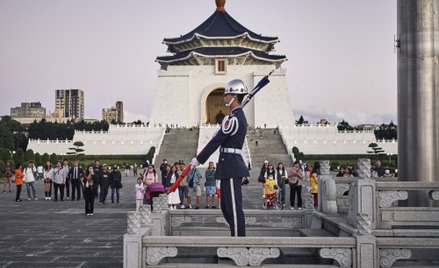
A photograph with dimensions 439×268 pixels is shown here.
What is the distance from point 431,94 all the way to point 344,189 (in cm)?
169

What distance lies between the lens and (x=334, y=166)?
32.2m

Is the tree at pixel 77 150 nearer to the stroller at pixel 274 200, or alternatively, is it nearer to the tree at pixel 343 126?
the stroller at pixel 274 200

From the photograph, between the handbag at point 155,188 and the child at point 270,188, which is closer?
the handbag at point 155,188

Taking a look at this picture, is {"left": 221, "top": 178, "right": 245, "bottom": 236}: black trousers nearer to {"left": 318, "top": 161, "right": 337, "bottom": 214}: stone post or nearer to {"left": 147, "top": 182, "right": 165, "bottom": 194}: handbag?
{"left": 318, "top": 161, "right": 337, "bottom": 214}: stone post

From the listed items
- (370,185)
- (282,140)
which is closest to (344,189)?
(370,185)

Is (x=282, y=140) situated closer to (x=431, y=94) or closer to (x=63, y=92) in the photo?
(x=431, y=94)

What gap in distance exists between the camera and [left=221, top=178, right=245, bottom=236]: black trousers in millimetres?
5145

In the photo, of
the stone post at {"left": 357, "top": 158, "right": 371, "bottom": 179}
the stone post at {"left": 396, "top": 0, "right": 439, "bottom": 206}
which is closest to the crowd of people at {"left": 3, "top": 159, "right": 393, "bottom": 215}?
the stone post at {"left": 396, "top": 0, "right": 439, "bottom": 206}

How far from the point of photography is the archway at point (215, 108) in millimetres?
57094

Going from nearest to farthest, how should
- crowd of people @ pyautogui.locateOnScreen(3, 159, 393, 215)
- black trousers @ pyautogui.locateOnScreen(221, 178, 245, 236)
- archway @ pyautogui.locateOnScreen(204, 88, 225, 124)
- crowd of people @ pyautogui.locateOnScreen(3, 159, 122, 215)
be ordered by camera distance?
black trousers @ pyautogui.locateOnScreen(221, 178, 245, 236) → crowd of people @ pyautogui.locateOnScreen(3, 159, 393, 215) → crowd of people @ pyautogui.locateOnScreen(3, 159, 122, 215) → archway @ pyautogui.locateOnScreen(204, 88, 225, 124)

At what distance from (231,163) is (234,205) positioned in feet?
1.38

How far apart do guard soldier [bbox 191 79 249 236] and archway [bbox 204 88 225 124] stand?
169 feet

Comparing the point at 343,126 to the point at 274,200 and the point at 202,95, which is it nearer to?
the point at 202,95

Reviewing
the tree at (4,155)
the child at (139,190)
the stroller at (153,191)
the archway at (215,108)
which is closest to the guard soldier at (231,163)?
the stroller at (153,191)
